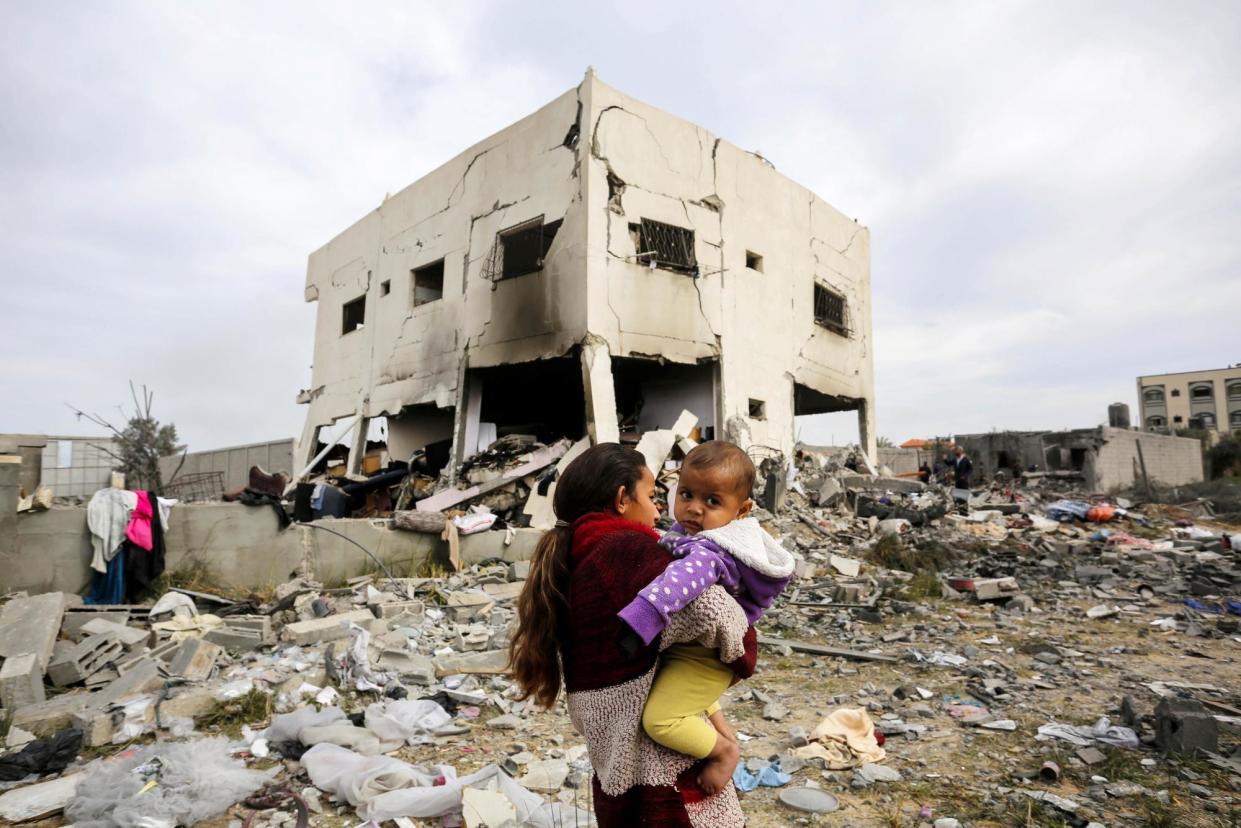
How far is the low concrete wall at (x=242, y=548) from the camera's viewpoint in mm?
5945

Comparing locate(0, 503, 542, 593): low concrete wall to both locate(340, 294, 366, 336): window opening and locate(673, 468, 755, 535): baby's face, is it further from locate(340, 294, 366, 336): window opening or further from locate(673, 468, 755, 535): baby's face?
locate(340, 294, 366, 336): window opening

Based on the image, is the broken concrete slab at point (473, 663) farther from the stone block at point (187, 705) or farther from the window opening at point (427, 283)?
the window opening at point (427, 283)

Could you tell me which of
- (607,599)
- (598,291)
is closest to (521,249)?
(598,291)

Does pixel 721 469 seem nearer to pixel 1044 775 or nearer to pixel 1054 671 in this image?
pixel 1044 775

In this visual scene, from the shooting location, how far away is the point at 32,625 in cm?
495

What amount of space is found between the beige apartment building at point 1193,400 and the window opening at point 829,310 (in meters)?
45.6

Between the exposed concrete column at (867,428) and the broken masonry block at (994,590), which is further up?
the exposed concrete column at (867,428)

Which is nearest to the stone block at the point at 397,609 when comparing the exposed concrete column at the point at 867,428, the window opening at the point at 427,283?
the window opening at the point at 427,283

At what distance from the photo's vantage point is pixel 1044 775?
9.96ft

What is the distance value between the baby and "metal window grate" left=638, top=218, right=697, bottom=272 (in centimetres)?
902

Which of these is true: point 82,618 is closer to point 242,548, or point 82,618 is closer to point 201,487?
point 242,548

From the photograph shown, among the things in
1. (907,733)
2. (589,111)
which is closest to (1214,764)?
(907,733)

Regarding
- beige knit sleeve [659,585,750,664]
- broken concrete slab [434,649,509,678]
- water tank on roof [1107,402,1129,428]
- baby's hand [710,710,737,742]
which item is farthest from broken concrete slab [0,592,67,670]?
water tank on roof [1107,402,1129,428]

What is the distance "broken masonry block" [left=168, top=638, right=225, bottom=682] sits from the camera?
4633 mm
